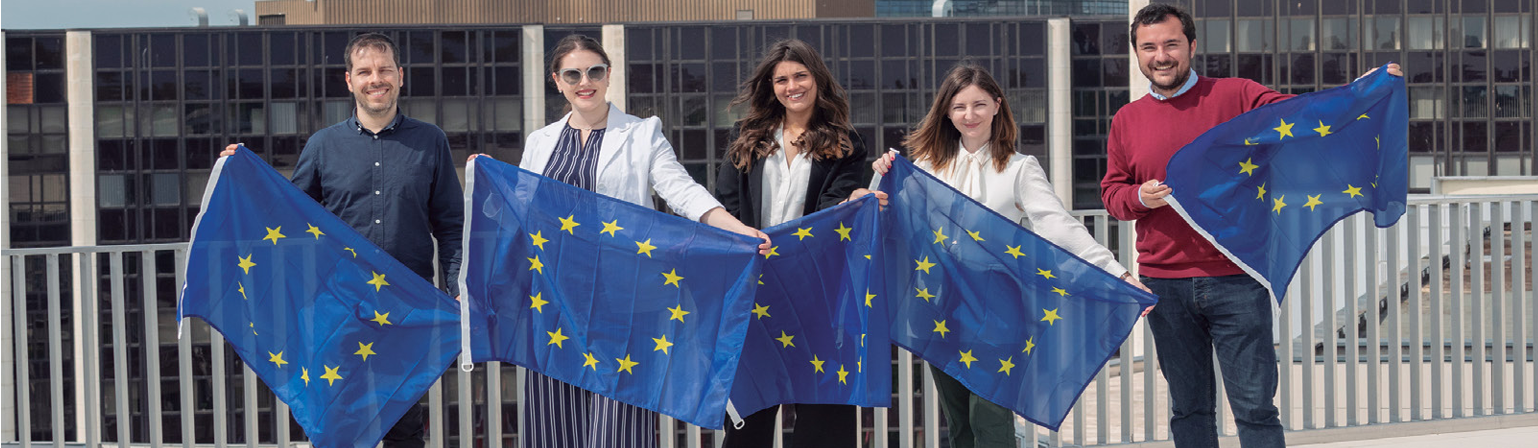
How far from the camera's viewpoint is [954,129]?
14.1 feet

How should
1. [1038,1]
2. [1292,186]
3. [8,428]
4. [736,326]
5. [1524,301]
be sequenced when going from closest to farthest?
[736,326]
[1292,186]
[8,428]
[1524,301]
[1038,1]

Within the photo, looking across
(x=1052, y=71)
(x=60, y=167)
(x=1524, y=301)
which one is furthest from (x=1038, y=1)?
(x=1524, y=301)

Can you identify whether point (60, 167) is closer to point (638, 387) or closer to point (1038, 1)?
point (638, 387)

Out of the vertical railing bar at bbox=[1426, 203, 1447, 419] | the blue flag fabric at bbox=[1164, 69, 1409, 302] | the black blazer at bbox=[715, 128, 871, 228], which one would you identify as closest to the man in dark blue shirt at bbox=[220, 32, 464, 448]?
the black blazer at bbox=[715, 128, 871, 228]

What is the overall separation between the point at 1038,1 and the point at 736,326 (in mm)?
141520

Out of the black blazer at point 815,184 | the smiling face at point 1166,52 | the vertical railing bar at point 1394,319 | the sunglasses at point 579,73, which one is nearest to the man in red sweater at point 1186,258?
the smiling face at point 1166,52

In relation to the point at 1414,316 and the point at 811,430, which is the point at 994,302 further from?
the point at 1414,316

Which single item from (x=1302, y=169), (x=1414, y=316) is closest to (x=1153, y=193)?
(x=1302, y=169)

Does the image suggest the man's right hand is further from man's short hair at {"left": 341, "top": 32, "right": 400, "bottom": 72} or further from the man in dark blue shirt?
man's short hair at {"left": 341, "top": 32, "right": 400, "bottom": 72}

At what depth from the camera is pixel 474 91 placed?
5897 centimetres

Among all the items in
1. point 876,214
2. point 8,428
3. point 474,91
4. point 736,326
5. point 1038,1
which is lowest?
point 8,428

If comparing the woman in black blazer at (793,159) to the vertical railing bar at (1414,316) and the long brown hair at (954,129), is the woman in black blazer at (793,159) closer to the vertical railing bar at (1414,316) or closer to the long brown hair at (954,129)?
the long brown hair at (954,129)

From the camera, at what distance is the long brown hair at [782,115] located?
4.09 meters

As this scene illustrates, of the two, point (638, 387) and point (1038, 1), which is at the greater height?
point (1038, 1)
